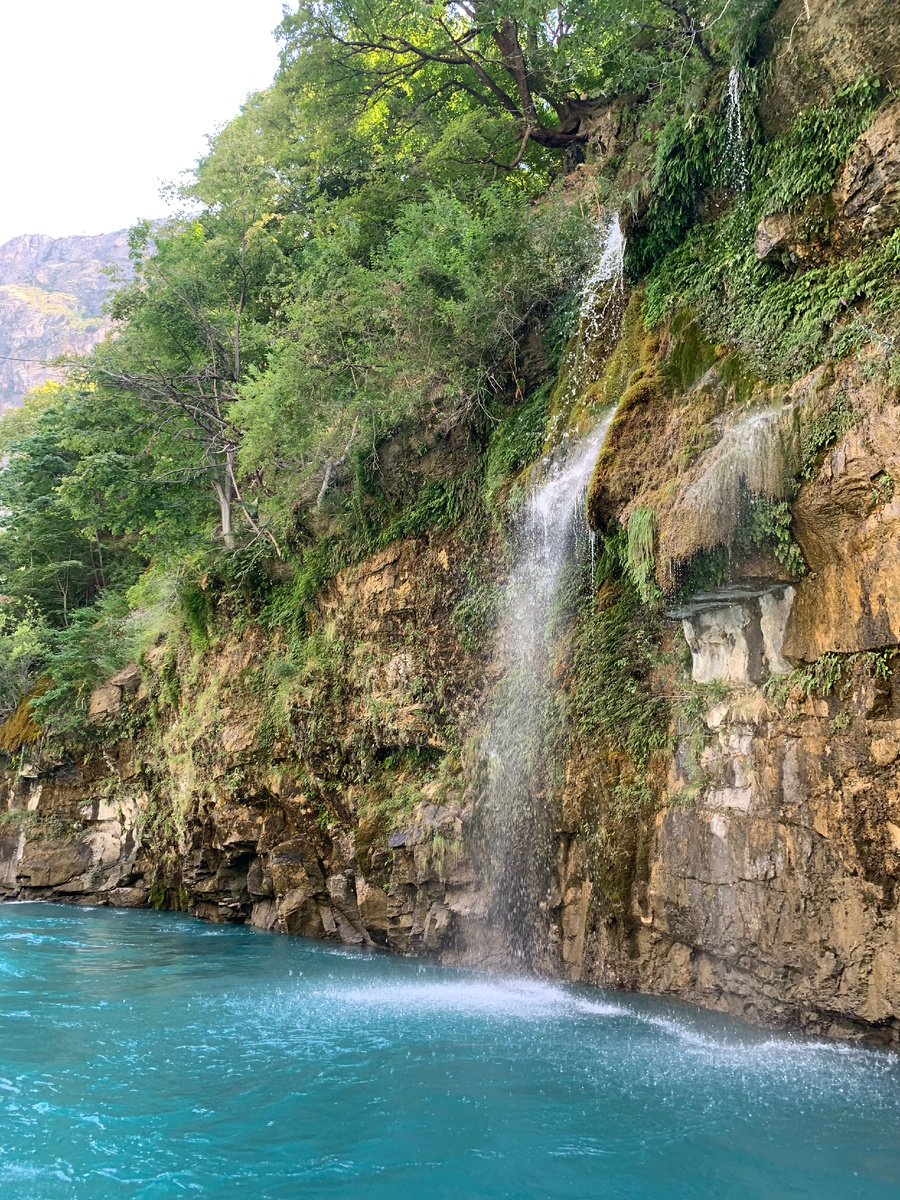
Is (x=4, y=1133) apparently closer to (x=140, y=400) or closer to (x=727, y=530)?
(x=727, y=530)

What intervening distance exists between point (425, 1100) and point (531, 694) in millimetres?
5822

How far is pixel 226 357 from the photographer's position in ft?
70.6

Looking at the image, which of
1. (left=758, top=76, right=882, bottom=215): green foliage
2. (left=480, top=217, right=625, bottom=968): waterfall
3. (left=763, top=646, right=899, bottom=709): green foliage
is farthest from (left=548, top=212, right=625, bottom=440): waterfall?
(left=763, top=646, right=899, bottom=709): green foliage

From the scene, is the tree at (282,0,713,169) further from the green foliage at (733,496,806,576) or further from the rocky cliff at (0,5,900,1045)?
the green foliage at (733,496,806,576)

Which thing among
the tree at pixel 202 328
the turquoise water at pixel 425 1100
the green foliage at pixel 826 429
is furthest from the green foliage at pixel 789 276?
the tree at pixel 202 328

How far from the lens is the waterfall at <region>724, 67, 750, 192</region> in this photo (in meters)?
9.47

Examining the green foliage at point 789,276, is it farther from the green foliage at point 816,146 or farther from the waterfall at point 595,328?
the waterfall at point 595,328

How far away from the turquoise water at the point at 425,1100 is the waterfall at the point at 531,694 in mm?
1052

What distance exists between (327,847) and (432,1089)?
7645 mm

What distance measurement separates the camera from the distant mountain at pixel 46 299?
11688 cm

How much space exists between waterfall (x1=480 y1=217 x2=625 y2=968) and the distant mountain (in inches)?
4195

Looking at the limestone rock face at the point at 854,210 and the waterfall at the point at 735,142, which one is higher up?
the waterfall at the point at 735,142

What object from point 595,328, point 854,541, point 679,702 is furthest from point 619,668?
point 595,328

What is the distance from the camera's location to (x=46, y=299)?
13038cm
